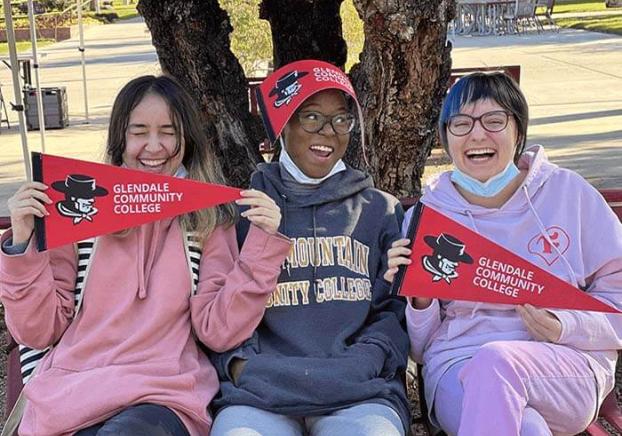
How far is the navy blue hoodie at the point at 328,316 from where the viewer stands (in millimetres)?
2809

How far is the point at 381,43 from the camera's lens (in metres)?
3.96

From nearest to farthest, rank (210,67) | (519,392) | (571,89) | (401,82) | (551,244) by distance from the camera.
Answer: (519,392) → (551,244) → (401,82) → (210,67) → (571,89)

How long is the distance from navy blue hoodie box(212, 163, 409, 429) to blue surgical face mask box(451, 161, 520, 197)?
32cm

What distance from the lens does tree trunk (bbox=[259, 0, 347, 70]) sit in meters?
5.28

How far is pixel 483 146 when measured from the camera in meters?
2.97

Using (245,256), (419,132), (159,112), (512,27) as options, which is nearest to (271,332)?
(245,256)

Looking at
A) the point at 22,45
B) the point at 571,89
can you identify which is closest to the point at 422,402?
the point at 571,89

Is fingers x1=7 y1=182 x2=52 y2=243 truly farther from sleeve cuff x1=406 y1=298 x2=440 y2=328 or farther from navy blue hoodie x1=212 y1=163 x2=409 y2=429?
sleeve cuff x1=406 y1=298 x2=440 y2=328

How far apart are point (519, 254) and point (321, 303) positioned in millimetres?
687

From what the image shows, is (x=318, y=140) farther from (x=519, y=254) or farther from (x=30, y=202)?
(x=30, y=202)

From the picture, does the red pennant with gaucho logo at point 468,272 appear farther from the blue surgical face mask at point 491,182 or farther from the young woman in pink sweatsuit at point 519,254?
the blue surgical face mask at point 491,182

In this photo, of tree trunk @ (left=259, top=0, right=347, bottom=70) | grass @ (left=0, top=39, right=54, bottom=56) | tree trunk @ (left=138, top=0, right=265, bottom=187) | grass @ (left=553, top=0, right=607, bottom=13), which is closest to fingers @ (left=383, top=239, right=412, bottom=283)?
tree trunk @ (left=138, top=0, right=265, bottom=187)

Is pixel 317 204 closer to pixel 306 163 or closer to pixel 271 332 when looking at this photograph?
pixel 306 163

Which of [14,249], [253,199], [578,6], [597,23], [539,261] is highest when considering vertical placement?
[253,199]
